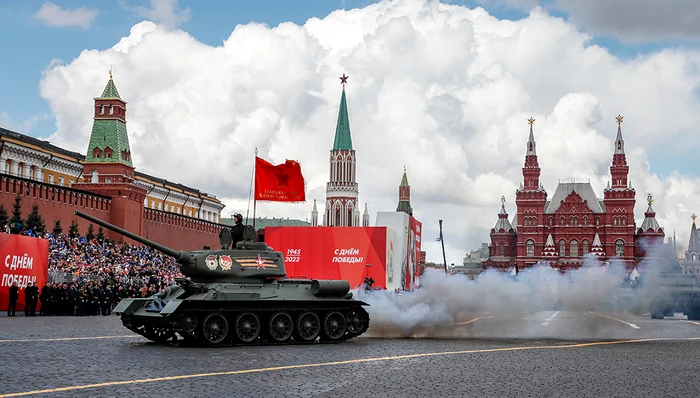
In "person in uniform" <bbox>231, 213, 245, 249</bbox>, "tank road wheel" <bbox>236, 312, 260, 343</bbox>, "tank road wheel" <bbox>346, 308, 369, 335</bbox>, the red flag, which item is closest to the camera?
"tank road wheel" <bbox>236, 312, 260, 343</bbox>

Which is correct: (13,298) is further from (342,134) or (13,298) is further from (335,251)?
(342,134)

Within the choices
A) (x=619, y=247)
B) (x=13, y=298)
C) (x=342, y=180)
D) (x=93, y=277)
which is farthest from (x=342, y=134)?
(x=13, y=298)

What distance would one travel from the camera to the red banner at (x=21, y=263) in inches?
1310

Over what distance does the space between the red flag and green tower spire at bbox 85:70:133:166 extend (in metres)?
41.7

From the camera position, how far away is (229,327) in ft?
68.8

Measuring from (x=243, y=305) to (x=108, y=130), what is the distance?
60.0m

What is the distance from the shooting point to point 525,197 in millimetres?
137375

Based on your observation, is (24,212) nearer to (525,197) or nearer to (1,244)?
(1,244)

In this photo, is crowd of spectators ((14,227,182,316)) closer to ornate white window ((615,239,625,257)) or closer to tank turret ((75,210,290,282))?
tank turret ((75,210,290,282))

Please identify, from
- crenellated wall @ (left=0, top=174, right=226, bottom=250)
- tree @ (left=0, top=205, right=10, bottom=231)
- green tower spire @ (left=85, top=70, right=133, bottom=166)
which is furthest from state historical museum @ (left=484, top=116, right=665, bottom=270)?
tree @ (left=0, top=205, right=10, bottom=231)

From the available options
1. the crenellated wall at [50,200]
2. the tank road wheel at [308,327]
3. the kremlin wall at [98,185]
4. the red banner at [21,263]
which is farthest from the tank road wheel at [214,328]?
the kremlin wall at [98,185]

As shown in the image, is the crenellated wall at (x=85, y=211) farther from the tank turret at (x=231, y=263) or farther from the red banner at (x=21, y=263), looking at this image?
the tank turret at (x=231, y=263)

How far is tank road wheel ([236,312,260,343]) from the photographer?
20964 mm

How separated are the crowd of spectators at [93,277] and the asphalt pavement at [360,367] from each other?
1285 cm
